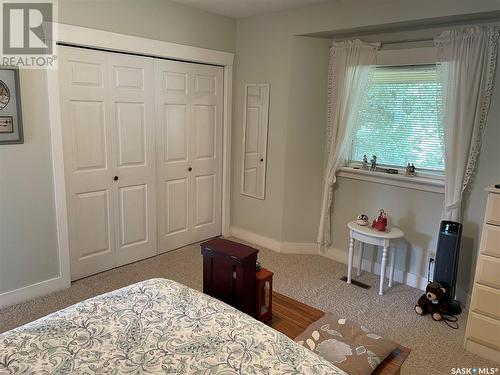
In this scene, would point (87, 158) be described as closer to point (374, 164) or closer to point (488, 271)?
point (374, 164)

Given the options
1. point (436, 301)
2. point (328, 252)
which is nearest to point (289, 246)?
point (328, 252)

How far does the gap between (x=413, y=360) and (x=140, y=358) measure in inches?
71.1

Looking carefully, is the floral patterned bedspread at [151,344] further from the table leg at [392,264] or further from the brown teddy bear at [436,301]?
the table leg at [392,264]

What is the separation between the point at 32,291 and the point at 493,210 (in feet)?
10.6

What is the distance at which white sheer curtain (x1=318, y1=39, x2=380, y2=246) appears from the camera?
3.32 metres

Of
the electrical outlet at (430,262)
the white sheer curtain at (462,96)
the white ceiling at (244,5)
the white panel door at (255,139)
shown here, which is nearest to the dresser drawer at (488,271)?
the white sheer curtain at (462,96)

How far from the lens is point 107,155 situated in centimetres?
322

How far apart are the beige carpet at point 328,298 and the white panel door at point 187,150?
0.99 ft

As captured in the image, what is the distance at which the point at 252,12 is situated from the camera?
12.0 feet

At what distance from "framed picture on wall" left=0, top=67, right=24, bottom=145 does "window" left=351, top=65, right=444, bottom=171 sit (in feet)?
9.17

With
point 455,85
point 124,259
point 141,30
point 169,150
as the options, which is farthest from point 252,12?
point 124,259

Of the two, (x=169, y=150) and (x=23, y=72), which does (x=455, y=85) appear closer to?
(x=169, y=150)

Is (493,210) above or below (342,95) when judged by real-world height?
below

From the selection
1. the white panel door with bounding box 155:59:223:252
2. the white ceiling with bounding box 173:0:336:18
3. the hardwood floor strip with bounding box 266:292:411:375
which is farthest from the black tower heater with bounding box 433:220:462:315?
the white panel door with bounding box 155:59:223:252
